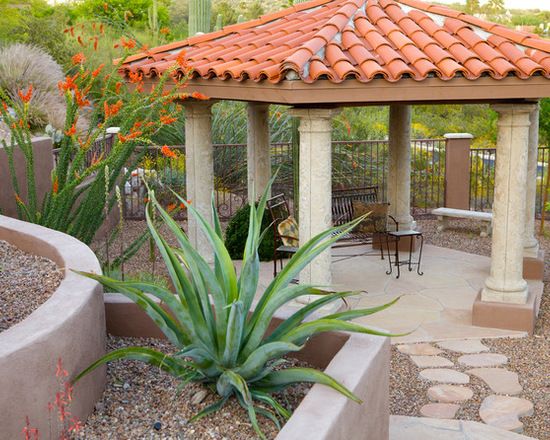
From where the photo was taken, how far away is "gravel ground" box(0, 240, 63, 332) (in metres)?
4.34

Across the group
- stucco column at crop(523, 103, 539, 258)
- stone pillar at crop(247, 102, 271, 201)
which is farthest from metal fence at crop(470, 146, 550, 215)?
stone pillar at crop(247, 102, 271, 201)

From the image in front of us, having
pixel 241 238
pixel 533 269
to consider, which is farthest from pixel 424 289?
pixel 241 238

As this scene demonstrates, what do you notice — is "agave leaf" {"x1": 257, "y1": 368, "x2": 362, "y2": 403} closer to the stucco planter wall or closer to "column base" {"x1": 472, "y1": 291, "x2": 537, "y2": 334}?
the stucco planter wall

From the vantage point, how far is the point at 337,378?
12.5 feet

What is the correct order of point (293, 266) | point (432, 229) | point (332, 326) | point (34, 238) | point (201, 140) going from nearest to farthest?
1. point (332, 326)
2. point (293, 266)
3. point (34, 238)
4. point (201, 140)
5. point (432, 229)

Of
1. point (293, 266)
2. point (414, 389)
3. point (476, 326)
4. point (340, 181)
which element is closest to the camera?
point (293, 266)

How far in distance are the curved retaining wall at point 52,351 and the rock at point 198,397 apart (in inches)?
20.1

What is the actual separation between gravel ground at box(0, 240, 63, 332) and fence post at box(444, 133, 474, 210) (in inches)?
394

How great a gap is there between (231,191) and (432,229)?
154 inches

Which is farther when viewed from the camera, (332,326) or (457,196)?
(457,196)

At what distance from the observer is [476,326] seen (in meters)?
7.91

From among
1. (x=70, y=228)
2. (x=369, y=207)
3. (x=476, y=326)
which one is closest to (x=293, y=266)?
(x=70, y=228)

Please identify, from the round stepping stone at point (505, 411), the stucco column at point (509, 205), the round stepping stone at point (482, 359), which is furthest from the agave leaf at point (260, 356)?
the stucco column at point (509, 205)

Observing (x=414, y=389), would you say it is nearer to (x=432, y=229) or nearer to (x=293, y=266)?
(x=293, y=266)
